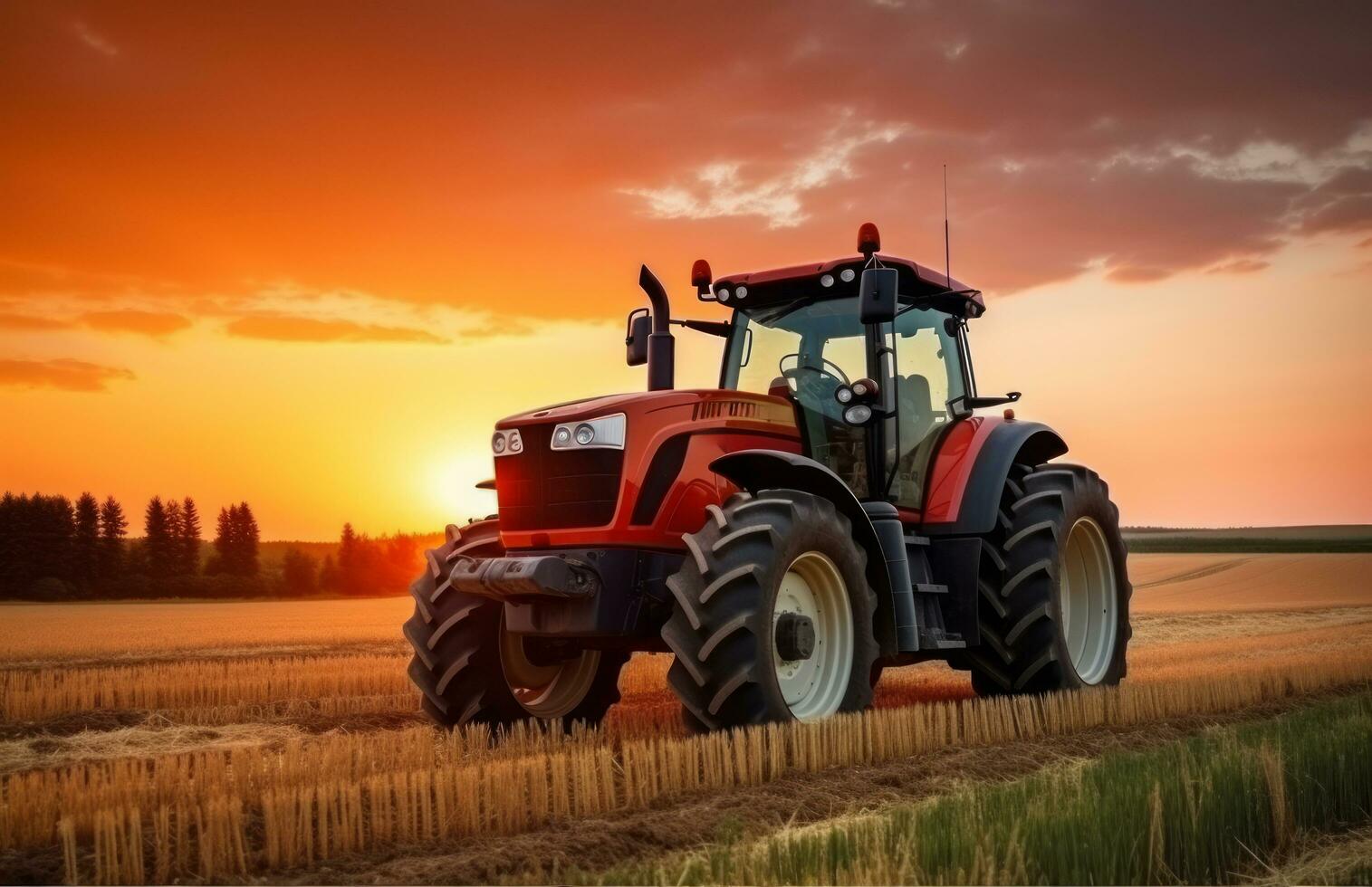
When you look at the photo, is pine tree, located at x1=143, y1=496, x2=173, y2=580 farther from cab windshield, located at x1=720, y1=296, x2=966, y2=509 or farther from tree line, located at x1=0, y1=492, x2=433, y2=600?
cab windshield, located at x1=720, y1=296, x2=966, y2=509

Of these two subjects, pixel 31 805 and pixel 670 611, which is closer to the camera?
pixel 31 805

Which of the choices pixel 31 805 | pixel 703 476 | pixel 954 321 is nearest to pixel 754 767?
pixel 703 476

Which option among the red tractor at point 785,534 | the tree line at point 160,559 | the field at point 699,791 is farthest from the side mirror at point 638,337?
the tree line at point 160,559

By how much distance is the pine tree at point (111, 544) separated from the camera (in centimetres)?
4394

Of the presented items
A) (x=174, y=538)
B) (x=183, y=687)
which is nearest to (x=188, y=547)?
(x=174, y=538)

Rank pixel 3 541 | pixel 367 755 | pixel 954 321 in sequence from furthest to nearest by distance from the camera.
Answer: pixel 3 541 < pixel 954 321 < pixel 367 755

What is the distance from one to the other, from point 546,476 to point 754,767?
2337mm

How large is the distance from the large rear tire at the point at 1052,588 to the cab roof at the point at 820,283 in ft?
5.24

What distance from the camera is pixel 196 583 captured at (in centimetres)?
4484

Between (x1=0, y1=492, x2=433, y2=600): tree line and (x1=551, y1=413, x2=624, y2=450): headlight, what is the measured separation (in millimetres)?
37793

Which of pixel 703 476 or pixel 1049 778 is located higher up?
pixel 703 476

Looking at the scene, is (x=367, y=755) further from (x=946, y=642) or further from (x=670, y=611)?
(x=946, y=642)

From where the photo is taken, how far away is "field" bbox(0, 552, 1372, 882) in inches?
188

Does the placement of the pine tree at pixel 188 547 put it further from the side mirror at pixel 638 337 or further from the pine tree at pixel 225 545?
the side mirror at pixel 638 337
